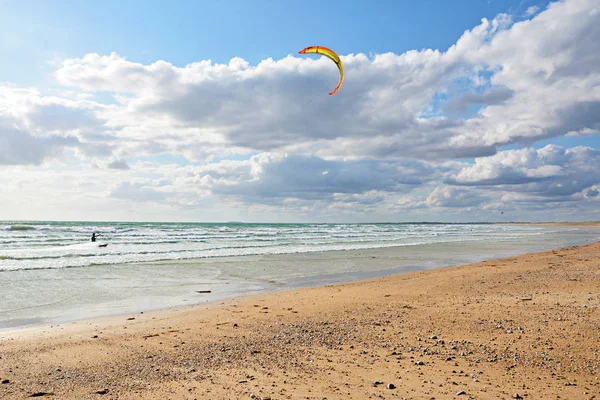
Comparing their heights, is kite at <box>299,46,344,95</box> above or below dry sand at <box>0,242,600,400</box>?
above

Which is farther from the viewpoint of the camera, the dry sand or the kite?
the kite

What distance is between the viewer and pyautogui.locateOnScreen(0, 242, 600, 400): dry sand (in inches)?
183

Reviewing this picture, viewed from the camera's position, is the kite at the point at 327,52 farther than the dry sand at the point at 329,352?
Yes

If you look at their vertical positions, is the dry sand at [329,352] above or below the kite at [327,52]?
below

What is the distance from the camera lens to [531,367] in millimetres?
5137

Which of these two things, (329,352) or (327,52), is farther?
(327,52)

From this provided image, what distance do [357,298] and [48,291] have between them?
353 inches

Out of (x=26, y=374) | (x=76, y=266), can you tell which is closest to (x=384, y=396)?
(x=26, y=374)

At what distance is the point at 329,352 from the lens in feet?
19.1

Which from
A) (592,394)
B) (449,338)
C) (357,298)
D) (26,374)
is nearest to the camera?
(592,394)

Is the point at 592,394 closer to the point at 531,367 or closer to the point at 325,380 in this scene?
the point at 531,367

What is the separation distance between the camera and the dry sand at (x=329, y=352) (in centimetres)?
464

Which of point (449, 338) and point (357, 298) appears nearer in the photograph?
point (449, 338)

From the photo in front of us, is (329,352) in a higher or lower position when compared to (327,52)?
lower
